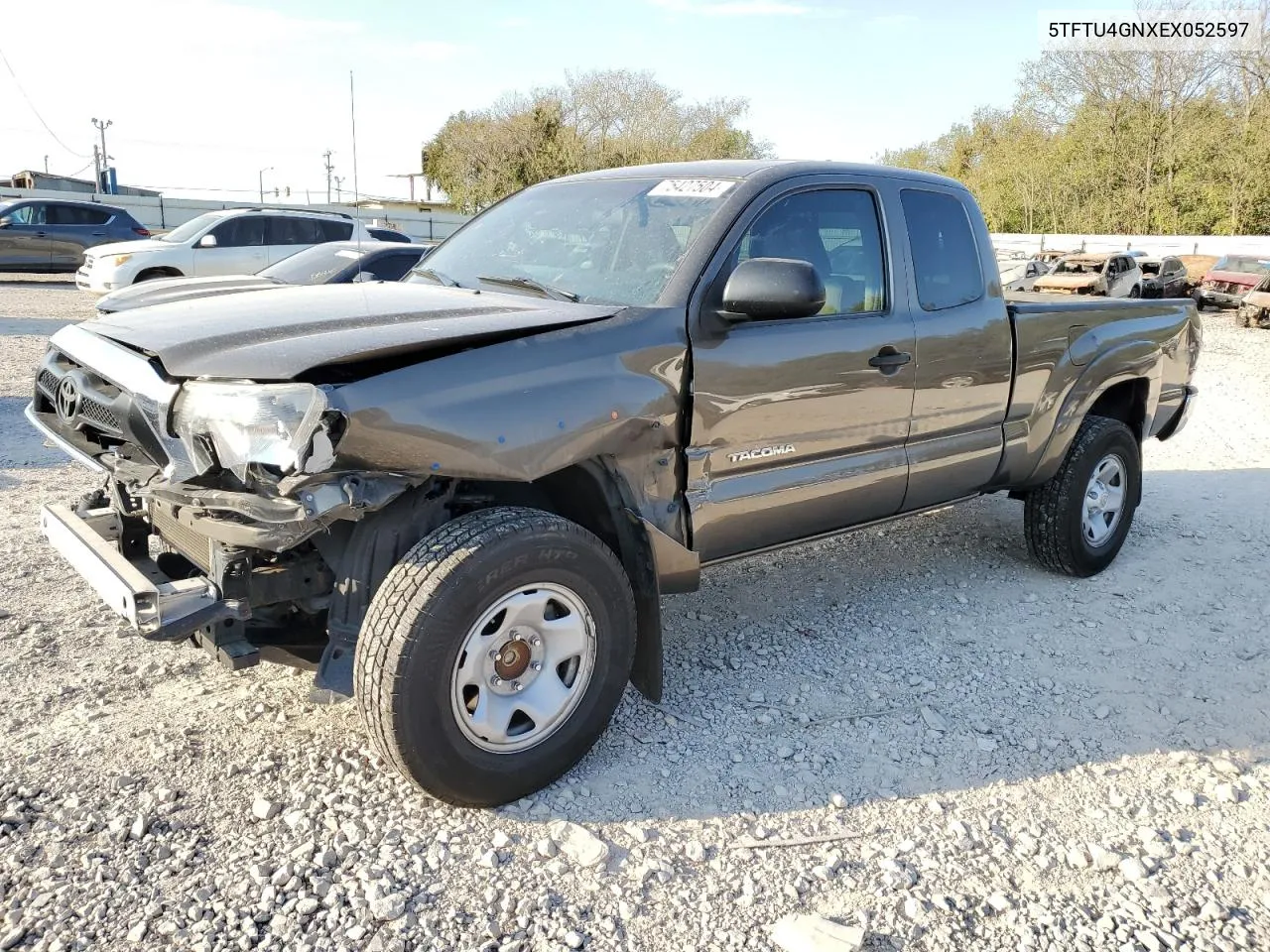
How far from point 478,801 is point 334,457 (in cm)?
111

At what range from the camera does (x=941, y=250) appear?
4.37 meters

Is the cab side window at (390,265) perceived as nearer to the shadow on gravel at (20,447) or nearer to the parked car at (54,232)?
the shadow on gravel at (20,447)

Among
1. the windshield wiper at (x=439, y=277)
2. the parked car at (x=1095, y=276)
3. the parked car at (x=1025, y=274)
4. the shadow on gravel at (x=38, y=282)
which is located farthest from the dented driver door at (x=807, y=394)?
the parked car at (x=1025, y=274)

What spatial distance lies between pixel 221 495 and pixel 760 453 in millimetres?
1783

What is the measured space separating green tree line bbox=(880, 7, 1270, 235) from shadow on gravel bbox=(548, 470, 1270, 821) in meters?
38.1

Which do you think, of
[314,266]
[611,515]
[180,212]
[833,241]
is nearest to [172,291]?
[611,515]

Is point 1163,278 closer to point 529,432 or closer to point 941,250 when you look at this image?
point 941,250

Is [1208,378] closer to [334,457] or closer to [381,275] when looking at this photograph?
[381,275]

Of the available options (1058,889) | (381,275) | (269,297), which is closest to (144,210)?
(381,275)

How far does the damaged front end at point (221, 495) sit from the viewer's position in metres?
2.61

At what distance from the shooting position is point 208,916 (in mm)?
2506

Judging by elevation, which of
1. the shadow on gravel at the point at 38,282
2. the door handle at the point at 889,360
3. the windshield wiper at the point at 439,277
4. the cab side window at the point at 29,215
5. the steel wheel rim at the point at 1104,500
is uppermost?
the cab side window at the point at 29,215

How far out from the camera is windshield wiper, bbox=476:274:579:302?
353 centimetres

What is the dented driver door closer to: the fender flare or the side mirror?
the side mirror
